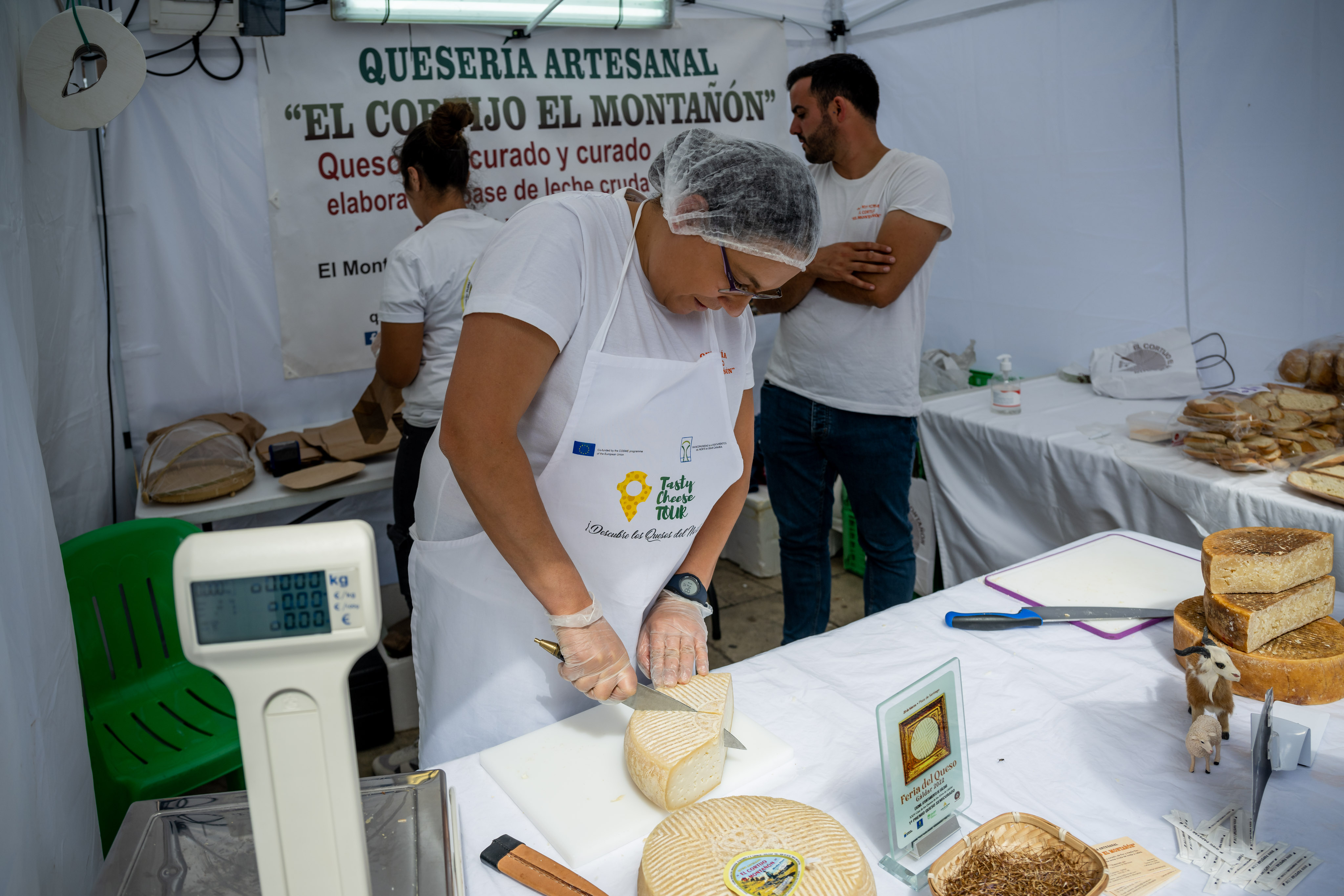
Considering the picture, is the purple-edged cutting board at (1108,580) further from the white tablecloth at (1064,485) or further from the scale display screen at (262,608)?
the scale display screen at (262,608)

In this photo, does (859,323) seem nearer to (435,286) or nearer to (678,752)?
(435,286)

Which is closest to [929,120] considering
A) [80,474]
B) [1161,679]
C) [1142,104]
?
[1142,104]

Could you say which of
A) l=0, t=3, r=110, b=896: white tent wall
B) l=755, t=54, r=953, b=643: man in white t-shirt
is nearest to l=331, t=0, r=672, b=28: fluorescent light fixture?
l=0, t=3, r=110, b=896: white tent wall

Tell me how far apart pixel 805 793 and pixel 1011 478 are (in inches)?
86.4

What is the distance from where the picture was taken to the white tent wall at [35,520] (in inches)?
42.8

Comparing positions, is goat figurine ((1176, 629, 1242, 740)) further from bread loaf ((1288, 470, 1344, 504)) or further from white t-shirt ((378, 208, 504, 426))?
white t-shirt ((378, 208, 504, 426))

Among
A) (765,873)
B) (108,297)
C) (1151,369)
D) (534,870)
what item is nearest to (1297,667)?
(765,873)

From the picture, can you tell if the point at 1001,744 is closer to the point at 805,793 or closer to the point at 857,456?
the point at 805,793

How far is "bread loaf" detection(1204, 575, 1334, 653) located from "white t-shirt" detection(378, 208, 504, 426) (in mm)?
2111

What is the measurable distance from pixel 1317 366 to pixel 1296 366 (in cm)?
7

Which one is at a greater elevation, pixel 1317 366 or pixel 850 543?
pixel 1317 366

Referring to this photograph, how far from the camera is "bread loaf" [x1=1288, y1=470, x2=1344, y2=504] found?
2.21 metres

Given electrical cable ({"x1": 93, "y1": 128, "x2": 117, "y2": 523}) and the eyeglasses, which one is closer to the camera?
the eyeglasses

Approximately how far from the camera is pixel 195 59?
337 cm
